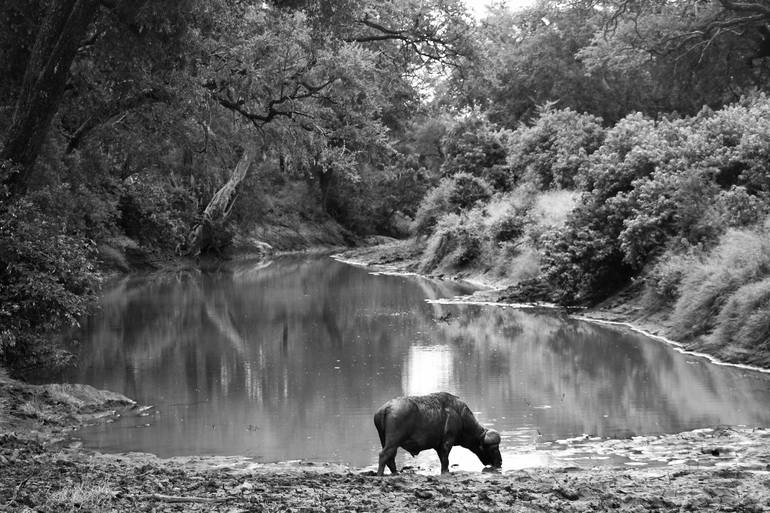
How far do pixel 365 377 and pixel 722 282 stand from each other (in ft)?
23.4

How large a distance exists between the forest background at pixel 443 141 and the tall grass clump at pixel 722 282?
0.05 meters

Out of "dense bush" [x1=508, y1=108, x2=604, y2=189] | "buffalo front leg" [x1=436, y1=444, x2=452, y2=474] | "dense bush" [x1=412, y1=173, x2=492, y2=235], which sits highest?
"dense bush" [x1=508, y1=108, x2=604, y2=189]

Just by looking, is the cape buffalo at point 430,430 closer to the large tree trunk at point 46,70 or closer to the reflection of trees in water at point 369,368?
the reflection of trees in water at point 369,368

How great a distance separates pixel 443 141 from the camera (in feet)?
138

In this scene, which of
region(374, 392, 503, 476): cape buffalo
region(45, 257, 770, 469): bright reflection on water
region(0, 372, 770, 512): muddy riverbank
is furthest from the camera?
region(45, 257, 770, 469): bright reflection on water

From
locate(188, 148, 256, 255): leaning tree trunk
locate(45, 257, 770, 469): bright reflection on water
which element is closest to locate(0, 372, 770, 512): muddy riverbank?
locate(45, 257, 770, 469): bright reflection on water

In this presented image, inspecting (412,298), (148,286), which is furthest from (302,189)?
(412,298)

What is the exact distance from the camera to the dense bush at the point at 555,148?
32.0 m

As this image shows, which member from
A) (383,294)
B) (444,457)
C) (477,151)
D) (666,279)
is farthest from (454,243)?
(444,457)

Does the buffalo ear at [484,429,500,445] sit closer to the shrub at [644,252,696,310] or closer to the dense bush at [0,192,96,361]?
the dense bush at [0,192,96,361]

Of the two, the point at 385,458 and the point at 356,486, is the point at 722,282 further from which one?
the point at 356,486

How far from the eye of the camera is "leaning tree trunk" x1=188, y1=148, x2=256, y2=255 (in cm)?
4747

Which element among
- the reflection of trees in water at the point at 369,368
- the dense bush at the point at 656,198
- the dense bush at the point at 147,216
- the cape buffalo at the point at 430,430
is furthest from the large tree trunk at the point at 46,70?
the dense bush at the point at 147,216

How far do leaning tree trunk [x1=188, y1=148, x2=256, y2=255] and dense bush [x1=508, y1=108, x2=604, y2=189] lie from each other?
51.8 ft
